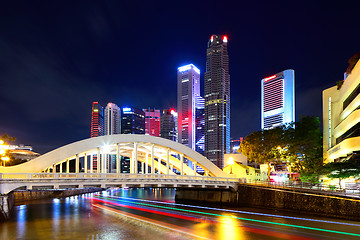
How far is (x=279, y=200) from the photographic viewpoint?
34281 mm

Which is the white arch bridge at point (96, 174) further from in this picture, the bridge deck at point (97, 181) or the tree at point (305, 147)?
the tree at point (305, 147)

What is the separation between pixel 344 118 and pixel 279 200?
18878 mm

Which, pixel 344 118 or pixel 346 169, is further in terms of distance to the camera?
pixel 344 118

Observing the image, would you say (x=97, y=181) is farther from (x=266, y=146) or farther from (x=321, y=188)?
(x=266, y=146)

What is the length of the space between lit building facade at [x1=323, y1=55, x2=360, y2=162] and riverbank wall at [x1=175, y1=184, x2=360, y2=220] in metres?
11.3

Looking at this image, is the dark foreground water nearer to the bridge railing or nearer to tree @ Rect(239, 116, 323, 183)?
the bridge railing

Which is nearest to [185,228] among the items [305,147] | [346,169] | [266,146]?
[346,169]

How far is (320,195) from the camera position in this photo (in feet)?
95.7

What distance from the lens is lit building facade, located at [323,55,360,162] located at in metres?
36.6

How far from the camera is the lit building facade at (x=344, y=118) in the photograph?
36562mm

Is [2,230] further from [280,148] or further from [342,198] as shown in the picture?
[280,148]

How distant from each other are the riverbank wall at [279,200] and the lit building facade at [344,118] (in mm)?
11340

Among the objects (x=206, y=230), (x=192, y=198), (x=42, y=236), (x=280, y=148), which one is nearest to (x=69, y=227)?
(x=42, y=236)

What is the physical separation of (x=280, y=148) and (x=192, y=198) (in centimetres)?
1776
